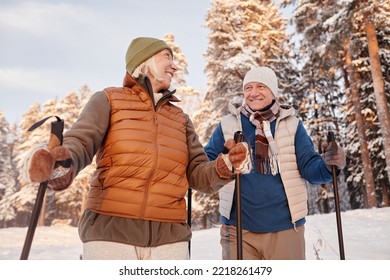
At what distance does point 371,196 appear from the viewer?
46.2 ft

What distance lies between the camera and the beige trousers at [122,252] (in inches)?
70.4

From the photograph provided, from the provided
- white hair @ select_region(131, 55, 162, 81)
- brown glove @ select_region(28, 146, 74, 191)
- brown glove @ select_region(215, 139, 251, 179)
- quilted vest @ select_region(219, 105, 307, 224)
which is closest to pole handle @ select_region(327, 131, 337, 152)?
quilted vest @ select_region(219, 105, 307, 224)

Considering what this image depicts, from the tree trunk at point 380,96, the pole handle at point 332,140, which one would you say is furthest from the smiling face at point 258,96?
the tree trunk at point 380,96

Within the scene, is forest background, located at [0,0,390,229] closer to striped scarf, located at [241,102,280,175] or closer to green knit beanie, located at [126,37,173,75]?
striped scarf, located at [241,102,280,175]

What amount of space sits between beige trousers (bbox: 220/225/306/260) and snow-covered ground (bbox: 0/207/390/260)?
3243 millimetres

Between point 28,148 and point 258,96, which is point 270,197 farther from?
point 28,148

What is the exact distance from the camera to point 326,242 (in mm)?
6609

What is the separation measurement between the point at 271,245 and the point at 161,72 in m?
1.49

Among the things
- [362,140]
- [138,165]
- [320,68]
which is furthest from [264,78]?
[320,68]

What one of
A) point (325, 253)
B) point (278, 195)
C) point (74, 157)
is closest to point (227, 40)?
point (325, 253)

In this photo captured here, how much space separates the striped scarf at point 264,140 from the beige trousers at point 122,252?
1160mm

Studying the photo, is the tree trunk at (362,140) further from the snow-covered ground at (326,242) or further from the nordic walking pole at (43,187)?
the nordic walking pole at (43,187)
